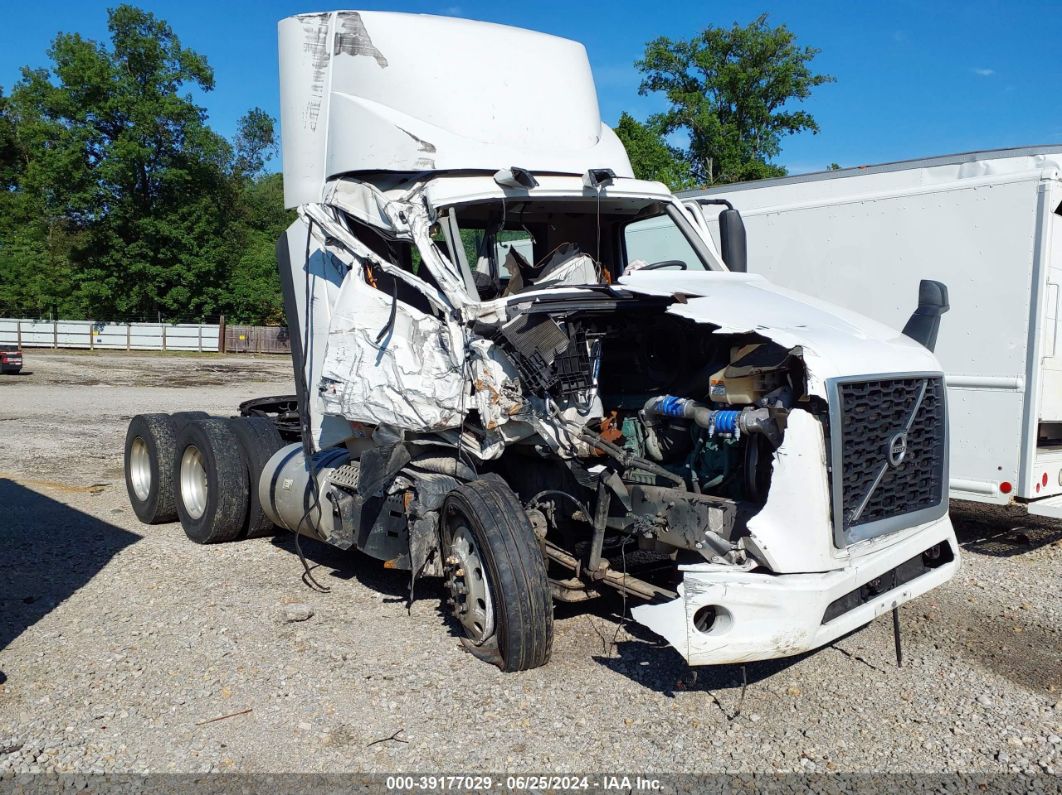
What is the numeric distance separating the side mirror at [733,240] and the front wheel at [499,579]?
7.91 ft

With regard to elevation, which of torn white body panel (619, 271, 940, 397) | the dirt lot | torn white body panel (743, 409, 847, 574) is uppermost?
torn white body panel (619, 271, 940, 397)

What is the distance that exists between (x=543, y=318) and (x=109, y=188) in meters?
46.6

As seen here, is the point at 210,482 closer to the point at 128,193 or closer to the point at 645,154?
the point at 645,154

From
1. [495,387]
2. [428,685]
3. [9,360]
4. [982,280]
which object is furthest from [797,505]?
[9,360]

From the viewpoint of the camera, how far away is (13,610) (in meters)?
5.55

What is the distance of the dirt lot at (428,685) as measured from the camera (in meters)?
3.86

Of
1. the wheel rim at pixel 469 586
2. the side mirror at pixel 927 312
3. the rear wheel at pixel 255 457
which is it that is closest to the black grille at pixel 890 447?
the side mirror at pixel 927 312

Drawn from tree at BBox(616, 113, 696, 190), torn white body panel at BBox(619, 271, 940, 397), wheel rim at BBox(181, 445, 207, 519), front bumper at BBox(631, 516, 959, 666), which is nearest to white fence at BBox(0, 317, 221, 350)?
tree at BBox(616, 113, 696, 190)

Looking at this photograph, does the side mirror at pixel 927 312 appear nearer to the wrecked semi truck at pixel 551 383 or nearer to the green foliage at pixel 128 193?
the wrecked semi truck at pixel 551 383

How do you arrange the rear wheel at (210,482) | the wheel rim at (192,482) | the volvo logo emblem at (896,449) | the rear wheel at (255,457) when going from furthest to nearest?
the wheel rim at (192,482) → the rear wheel at (255,457) → the rear wheel at (210,482) → the volvo logo emblem at (896,449)

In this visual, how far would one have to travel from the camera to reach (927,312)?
196 inches

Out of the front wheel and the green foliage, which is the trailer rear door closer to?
the front wheel

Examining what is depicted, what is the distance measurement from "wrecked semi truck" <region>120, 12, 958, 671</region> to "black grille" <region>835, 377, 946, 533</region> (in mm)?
15

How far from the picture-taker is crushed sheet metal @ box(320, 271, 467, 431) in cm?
496
